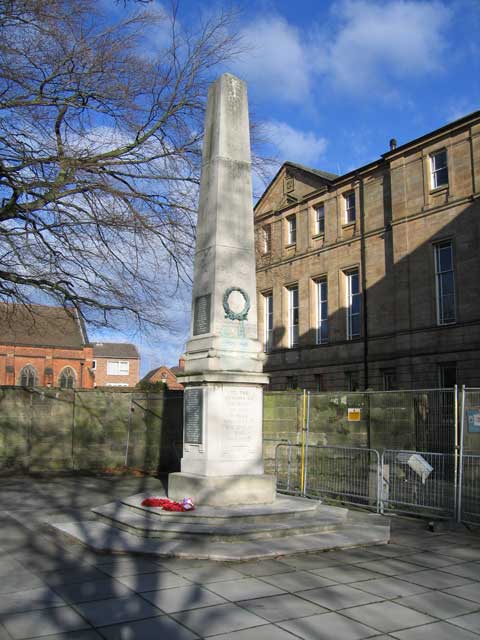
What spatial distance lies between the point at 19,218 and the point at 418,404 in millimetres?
10589

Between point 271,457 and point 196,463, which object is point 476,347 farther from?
point 196,463

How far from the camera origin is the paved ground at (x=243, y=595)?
4.80 m

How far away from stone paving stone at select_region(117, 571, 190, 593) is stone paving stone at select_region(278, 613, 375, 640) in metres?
1.49

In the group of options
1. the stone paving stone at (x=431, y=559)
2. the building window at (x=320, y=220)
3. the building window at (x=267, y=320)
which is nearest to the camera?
the stone paving stone at (x=431, y=559)

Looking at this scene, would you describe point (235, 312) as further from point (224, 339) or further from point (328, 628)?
point (328, 628)

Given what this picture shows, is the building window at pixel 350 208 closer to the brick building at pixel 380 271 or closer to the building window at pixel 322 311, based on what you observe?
the brick building at pixel 380 271

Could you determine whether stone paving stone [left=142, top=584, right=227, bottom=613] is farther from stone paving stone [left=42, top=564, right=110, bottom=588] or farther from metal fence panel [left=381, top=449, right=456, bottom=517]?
metal fence panel [left=381, top=449, right=456, bottom=517]

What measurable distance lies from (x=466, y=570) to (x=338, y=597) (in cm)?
213

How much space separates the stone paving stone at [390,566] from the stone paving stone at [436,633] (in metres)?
1.65

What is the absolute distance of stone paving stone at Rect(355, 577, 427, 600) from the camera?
584cm

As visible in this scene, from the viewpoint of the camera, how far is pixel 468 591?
237 inches

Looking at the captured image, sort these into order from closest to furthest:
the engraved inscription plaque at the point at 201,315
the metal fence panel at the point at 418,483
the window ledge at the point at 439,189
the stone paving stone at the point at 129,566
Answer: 1. the stone paving stone at the point at 129,566
2. the engraved inscription plaque at the point at 201,315
3. the metal fence panel at the point at 418,483
4. the window ledge at the point at 439,189

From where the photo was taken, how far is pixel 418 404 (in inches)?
536

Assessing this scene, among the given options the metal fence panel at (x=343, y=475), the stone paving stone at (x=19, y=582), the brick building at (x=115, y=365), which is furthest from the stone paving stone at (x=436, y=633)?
the brick building at (x=115, y=365)
